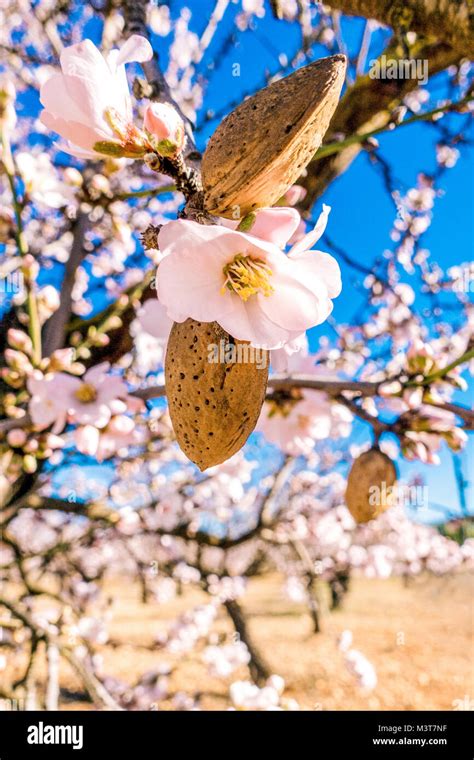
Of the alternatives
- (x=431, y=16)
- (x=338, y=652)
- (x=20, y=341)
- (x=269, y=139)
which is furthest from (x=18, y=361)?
(x=338, y=652)

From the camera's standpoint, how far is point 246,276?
58 centimetres

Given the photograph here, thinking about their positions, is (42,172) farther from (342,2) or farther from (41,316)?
(342,2)

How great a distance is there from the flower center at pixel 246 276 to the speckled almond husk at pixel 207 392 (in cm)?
5

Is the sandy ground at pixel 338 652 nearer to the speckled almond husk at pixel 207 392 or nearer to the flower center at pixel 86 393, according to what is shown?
the flower center at pixel 86 393

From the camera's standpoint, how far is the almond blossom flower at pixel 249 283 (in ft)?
1.72

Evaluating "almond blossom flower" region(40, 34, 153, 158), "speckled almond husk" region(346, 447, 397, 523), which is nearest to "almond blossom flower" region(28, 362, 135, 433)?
"speckled almond husk" region(346, 447, 397, 523)

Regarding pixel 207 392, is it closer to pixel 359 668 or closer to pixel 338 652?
pixel 359 668

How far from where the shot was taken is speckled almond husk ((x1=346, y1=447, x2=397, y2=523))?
1.08 metres

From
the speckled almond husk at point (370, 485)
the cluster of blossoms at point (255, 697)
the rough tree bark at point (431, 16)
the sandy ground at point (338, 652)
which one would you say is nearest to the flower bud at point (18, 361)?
the speckled almond husk at point (370, 485)

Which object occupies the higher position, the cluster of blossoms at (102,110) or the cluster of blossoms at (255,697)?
the cluster of blossoms at (102,110)

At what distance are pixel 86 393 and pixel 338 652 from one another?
29.0 ft

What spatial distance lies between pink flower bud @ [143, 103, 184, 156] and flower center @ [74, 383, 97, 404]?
3.16 ft

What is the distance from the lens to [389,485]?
114cm

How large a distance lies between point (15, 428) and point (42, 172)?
713 millimetres
